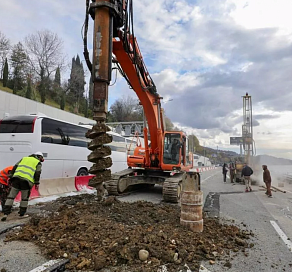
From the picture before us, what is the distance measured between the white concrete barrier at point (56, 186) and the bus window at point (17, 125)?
83.2 inches

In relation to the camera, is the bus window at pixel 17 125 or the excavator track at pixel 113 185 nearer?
the excavator track at pixel 113 185

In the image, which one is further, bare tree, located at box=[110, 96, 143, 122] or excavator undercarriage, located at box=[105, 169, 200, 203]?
bare tree, located at box=[110, 96, 143, 122]

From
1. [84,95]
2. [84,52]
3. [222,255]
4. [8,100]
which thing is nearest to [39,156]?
[84,52]

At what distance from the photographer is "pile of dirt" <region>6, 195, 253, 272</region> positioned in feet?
12.1

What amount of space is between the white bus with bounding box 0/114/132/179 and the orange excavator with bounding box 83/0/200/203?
115 inches

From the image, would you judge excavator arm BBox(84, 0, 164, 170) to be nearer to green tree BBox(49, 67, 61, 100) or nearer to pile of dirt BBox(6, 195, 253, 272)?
pile of dirt BBox(6, 195, 253, 272)

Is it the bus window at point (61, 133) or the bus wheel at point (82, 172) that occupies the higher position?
the bus window at point (61, 133)

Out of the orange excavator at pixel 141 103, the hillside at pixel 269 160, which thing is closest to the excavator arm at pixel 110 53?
the orange excavator at pixel 141 103

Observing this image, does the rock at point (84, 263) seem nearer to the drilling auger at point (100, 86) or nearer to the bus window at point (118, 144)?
the drilling auger at point (100, 86)

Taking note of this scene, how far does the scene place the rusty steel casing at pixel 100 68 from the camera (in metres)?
5.48

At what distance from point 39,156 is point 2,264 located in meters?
3.29

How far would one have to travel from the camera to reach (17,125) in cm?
1000

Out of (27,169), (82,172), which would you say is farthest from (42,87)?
(27,169)

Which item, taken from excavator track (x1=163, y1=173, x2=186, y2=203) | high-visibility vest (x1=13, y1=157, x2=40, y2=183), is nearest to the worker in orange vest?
high-visibility vest (x1=13, y1=157, x2=40, y2=183)
